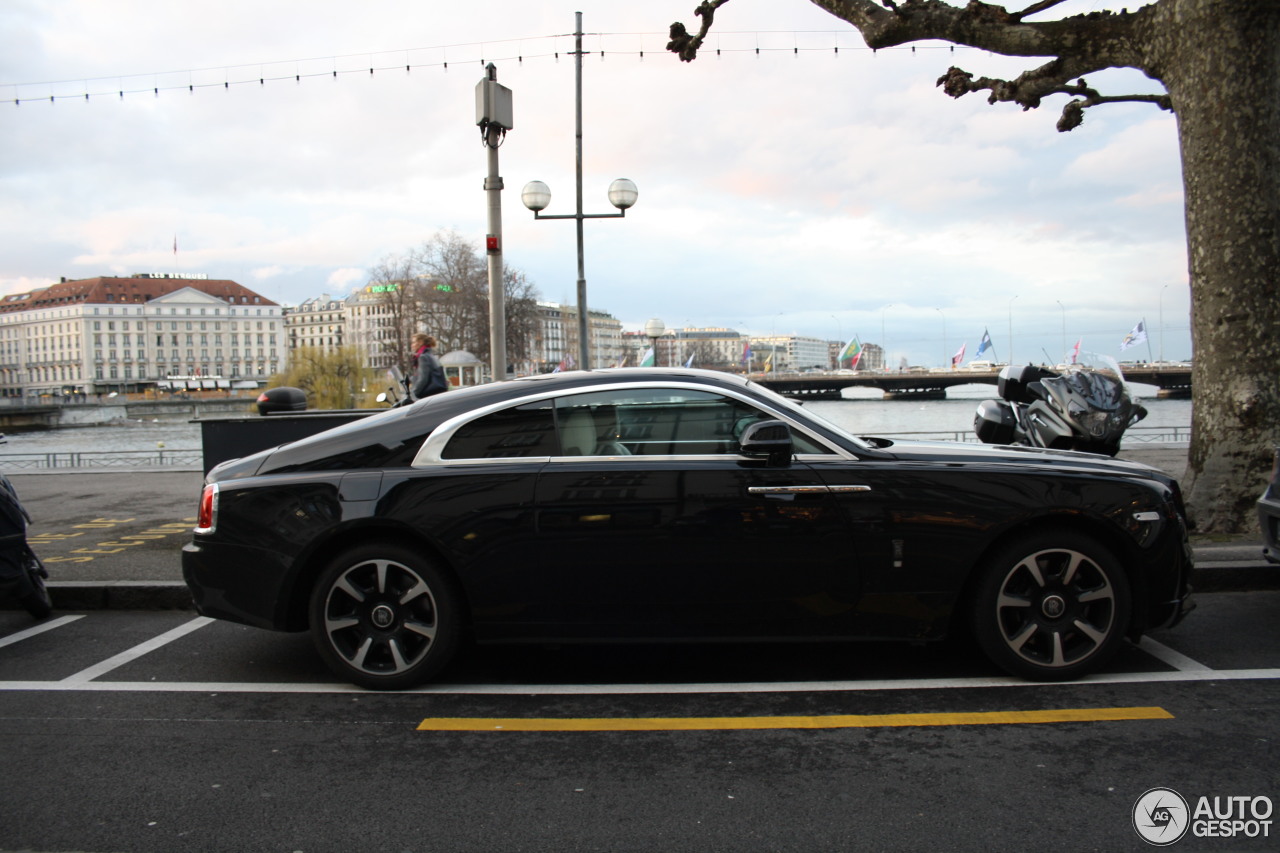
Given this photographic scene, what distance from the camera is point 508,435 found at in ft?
14.1

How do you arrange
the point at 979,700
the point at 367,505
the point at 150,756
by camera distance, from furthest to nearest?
the point at 367,505 → the point at 979,700 → the point at 150,756

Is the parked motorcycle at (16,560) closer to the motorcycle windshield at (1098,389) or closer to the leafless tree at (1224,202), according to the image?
the motorcycle windshield at (1098,389)

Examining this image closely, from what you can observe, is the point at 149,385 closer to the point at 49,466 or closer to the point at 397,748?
the point at 49,466

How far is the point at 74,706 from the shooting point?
13.5 feet

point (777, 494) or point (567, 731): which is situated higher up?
point (777, 494)

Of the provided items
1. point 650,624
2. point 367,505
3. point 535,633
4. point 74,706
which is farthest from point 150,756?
point 650,624

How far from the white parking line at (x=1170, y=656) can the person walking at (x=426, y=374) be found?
8301mm

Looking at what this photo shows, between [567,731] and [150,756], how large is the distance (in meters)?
1.64

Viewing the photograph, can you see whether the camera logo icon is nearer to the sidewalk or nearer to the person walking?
the sidewalk

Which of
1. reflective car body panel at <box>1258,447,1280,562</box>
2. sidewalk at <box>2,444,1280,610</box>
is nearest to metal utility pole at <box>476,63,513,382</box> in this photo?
sidewalk at <box>2,444,1280,610</box>

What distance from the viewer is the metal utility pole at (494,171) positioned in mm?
10922

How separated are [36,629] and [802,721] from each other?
4.88m

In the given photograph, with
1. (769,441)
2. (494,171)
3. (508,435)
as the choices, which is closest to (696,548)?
(769,441)

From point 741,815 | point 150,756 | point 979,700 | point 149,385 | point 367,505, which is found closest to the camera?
point 741,815
